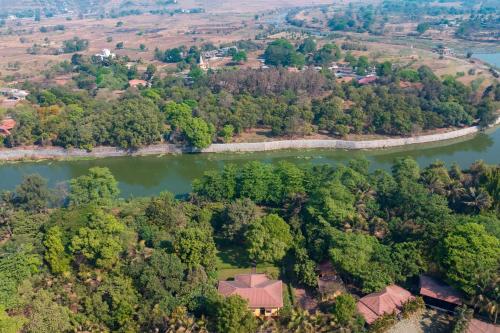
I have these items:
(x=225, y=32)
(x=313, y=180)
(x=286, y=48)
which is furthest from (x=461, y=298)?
(x=225, y=32)

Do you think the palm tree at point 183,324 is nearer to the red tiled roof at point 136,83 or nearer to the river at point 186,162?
the river at point 186,162

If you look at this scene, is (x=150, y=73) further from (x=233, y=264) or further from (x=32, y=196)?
(x=233, y=264)

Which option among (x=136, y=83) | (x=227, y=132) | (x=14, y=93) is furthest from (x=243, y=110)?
(x=14, y=93)

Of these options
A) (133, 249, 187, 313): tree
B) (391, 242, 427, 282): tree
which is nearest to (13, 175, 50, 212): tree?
(133, 249, 187, 313): tree

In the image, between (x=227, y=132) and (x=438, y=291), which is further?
(x=227, y=132)

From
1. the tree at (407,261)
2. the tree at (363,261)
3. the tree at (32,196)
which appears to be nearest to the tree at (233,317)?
the tree at (363,261)

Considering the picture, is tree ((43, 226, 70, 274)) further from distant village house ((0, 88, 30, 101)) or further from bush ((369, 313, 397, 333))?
distant village house ((0, 88, 30, 101))
